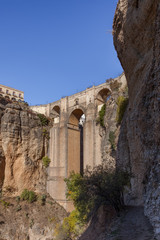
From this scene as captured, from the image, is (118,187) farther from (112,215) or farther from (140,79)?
(140,79)

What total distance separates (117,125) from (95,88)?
23.9 ft

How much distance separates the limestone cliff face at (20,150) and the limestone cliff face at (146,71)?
14500 mm

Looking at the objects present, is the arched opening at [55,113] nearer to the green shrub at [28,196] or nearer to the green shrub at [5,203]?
the green shrub at [28,196]

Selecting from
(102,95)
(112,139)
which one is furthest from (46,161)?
(112,139)

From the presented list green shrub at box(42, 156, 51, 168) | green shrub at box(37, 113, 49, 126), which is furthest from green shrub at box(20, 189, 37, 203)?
green shrub at box(37, 113, 49, 126)

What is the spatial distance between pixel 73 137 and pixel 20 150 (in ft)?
17.8

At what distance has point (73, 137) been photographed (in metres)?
23.0

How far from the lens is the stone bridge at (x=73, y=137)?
19.8 m

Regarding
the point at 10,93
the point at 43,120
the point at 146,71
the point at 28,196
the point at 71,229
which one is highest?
the point at 10,93

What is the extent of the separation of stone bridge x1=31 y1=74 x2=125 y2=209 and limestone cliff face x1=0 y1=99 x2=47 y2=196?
1.25 metres

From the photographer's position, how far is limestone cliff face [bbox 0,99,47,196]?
807 inches

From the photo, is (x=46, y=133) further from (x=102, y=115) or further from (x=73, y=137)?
(x=102, y=115)

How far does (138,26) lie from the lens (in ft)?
21.1

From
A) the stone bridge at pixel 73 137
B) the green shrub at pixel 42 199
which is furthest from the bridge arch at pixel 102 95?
the green shrub at pixel 42 199
